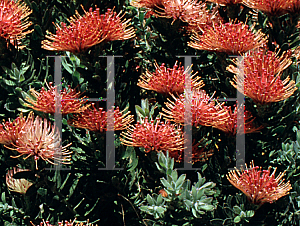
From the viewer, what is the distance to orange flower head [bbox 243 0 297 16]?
220cm

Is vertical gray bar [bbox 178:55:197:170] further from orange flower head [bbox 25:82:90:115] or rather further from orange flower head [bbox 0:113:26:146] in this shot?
orange flower head [bbox 0:113:26:146]

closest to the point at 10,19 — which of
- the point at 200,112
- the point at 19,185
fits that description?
the point at 19,185

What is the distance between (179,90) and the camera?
2.22 m

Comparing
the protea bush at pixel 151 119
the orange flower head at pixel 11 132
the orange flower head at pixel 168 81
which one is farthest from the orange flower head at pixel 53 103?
the orange flower head at pixel 168 81

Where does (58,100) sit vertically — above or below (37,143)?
above

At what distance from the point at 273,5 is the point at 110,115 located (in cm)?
107

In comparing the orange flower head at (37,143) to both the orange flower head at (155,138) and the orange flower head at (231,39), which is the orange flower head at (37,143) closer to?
the orange flower head at (155,138)

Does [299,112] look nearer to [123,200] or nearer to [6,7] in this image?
[123,200]

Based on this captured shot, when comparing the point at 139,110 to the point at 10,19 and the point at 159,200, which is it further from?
the point at 10,19

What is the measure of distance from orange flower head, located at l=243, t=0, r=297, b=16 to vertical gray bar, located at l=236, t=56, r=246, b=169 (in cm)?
31

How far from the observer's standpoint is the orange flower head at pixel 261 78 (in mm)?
1994

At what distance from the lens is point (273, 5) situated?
222cm

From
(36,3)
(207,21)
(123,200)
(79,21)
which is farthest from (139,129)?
(36,3)

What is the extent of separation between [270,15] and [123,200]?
132cm
